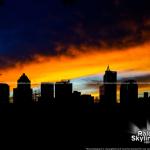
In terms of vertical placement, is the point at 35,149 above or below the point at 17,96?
below

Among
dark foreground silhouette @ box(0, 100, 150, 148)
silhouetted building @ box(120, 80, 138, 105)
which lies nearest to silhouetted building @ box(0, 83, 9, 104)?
dark foreground silhouette @ box(0, 100, 150, 148)

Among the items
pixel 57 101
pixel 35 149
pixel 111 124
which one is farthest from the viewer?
pixel 57 101

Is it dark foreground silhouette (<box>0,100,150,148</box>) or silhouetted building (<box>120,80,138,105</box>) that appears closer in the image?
dark foreground silhouette (<box>0,100,150,148</box>)

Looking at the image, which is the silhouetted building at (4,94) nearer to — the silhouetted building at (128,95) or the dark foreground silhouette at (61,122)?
the dark foreground silhouette at (61,122)

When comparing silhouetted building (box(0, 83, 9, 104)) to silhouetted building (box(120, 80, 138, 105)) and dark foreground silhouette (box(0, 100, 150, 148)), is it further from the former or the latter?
silhouetted building (box(120, 80, 138, 105))

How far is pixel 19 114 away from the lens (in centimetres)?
7744

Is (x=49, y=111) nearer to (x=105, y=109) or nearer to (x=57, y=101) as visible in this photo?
(x=57, y=101)

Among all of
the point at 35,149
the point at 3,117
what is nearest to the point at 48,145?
the point at 35,149

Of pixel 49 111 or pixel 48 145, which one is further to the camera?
pixel 49 111

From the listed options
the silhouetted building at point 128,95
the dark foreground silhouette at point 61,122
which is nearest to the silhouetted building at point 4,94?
the dark foreground silhouette at point 61,122

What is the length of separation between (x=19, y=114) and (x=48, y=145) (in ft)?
53.4

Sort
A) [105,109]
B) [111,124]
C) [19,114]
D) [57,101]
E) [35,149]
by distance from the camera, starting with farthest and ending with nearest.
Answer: [57,101]
[19,114]
[105,109]
[111,124]
[35,149]

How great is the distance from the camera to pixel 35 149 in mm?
60594

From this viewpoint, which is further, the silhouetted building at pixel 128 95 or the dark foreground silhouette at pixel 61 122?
the silhouetted building at pixel 128 95
